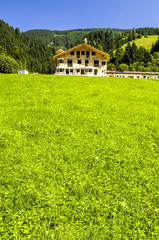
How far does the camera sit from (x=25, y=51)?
508 feet

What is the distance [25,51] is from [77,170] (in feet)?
562

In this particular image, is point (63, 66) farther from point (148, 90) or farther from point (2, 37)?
point (2, 37)

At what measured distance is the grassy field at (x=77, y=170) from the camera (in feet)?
14.3

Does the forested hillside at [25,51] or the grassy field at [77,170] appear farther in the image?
the forested hillside at [25,51]

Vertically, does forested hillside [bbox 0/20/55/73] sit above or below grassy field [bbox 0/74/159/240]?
above

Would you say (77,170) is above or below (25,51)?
below

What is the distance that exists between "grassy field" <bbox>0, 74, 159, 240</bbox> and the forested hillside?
118292 mm

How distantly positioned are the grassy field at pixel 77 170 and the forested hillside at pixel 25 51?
118292 millimetres

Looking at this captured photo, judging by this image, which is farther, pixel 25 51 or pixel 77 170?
pixel 25 51

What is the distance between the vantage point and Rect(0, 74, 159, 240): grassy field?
172 inches

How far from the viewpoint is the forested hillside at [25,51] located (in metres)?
129

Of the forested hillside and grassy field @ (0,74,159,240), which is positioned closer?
grassy field @ (0,74,159,240)

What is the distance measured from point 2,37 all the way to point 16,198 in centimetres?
16688

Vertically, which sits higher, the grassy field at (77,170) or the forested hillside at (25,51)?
the forested hillside at (25,51)
